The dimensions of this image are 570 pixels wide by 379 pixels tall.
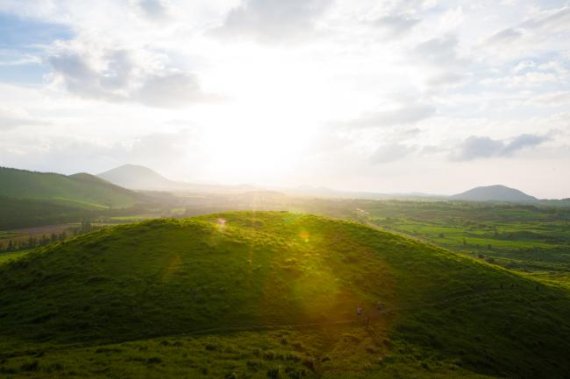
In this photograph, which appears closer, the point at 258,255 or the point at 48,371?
the point at 48,371

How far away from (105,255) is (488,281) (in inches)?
2331

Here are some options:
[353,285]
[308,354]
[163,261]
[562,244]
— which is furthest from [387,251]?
[562,244]

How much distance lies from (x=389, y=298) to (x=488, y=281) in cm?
1979

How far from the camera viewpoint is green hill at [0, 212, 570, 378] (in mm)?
32625

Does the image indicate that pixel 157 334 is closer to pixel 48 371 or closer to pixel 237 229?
pixel 48 371

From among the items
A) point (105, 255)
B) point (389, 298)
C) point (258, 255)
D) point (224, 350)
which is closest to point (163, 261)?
point (105, 255)

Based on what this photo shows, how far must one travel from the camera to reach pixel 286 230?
6962 cm

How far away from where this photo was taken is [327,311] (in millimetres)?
43625

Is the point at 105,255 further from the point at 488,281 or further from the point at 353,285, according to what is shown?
the point at 488,281

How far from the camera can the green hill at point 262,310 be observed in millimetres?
32625

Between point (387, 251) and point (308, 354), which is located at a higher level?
point (387, 251)

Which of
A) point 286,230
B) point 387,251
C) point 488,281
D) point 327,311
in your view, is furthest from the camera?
point 286,230

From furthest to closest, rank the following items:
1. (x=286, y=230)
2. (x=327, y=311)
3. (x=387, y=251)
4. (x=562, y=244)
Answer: (x=562, y=244) → (x=286, y=230) → (x=387, y=251) → (x=327, y=311)

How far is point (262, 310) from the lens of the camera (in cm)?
4203
